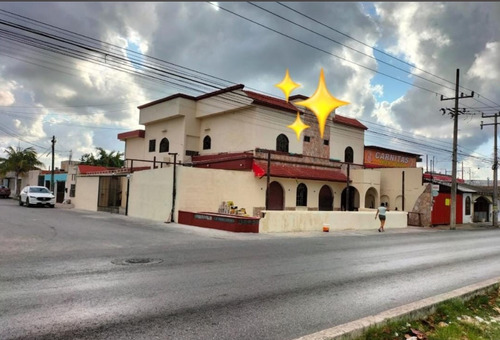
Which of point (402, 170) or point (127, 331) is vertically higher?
point (402, 170)

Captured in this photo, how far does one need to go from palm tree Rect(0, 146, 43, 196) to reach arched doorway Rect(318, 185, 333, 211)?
41.2 metres

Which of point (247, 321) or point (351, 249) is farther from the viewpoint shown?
point (351, 249)

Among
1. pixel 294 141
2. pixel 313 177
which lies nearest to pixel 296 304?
pixel 313 177

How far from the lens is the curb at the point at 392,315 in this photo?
13.9 feet

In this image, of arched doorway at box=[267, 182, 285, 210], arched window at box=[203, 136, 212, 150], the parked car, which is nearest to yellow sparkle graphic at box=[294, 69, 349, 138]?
arched doorway at box=[267, 182, 285, 210]

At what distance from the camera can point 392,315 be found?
16.4 feet

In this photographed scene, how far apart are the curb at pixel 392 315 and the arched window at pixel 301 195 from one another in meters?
21.4

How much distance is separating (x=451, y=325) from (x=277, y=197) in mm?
22228

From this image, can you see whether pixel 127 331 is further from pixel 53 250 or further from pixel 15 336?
pixel 53 250

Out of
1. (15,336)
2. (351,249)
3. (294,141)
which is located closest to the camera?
(15,336)

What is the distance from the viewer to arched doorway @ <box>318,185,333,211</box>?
3023 cm

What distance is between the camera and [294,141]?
2994cm

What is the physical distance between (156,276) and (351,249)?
7.61 meters

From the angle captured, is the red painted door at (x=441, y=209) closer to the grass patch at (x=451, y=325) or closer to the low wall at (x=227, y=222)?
the low wall at (x=227, y=222)
